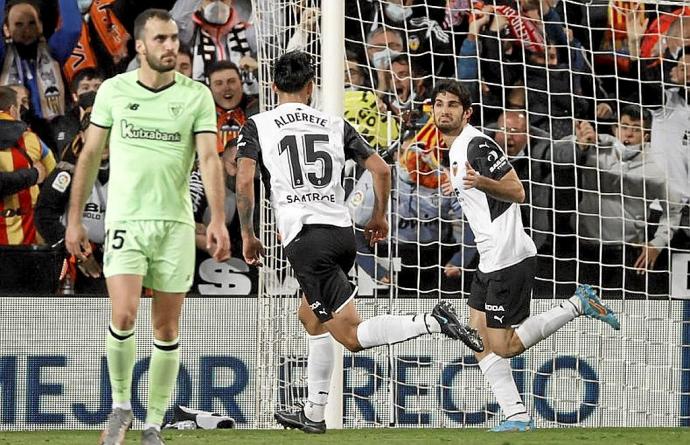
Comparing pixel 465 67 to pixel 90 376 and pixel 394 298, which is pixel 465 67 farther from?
pixel 90 376

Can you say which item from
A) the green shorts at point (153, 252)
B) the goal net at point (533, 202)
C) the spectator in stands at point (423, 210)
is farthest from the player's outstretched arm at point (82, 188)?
the spectator in stands at point (423, 210)

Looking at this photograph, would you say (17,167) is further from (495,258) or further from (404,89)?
(495,258)

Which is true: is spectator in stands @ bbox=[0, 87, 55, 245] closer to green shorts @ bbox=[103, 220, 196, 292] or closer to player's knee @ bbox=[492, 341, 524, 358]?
player's knee @ bbox=[492, 341, 524, 358]

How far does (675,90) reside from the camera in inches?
426

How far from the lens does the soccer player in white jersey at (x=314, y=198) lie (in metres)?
6.14

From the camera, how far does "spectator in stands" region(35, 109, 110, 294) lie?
31.9ft

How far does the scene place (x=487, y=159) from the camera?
6824 mm

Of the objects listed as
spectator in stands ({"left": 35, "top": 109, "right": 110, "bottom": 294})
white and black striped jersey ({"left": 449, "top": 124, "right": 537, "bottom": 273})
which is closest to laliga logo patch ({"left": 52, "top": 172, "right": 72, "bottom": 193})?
spectator in stands ({"left": 35, "top": 109, "right": 110, "bottom": 294})

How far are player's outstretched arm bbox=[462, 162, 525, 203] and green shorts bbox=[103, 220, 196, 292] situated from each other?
1881mm

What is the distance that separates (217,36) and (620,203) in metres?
3.64

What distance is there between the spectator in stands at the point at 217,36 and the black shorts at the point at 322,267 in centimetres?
470

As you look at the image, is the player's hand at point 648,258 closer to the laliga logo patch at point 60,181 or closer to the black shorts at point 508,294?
the black shorts at point 508,294

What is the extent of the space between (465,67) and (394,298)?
2.37 m

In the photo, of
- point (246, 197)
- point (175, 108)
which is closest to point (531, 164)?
point (246, 197)
